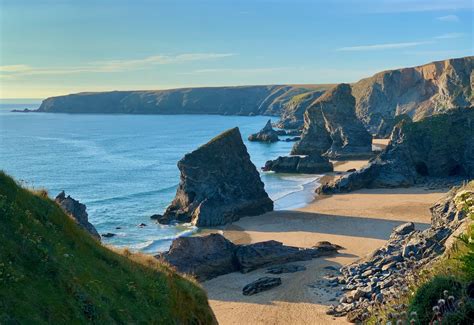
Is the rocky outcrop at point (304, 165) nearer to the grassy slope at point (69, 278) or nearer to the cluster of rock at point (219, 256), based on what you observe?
the cluster of rock at point (219, 256)

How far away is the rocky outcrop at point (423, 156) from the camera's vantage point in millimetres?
63844

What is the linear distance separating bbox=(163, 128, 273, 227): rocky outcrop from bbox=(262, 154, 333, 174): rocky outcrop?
25.9 metres

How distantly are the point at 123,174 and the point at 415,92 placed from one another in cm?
9010

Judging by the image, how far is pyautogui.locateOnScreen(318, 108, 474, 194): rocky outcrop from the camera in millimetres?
63844

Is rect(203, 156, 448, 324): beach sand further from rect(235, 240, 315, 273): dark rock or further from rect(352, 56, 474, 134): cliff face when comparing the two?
rect(352, 56, 474, 134): cliff face

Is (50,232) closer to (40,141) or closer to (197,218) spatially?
(197,218)

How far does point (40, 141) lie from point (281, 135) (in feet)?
227

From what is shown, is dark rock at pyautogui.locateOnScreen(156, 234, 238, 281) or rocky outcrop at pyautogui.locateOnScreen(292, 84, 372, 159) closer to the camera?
dark rock at pyautogui.locateOnScreen(156, 234, 238, 281)

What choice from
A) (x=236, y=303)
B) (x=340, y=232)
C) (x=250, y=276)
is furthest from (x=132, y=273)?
(x=340, y=232)

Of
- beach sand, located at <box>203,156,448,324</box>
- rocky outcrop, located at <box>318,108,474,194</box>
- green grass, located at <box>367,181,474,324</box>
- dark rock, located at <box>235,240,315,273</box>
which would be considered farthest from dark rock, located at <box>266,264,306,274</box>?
rocky outcrop, located at <box>318,108,474,194</box>

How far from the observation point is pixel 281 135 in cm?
15612

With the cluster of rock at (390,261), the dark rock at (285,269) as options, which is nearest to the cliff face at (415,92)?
the dark rock at (285,269)

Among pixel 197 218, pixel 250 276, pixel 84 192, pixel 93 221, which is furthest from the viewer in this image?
pixel 84 192

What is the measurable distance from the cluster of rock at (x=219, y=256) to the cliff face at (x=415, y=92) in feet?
267
